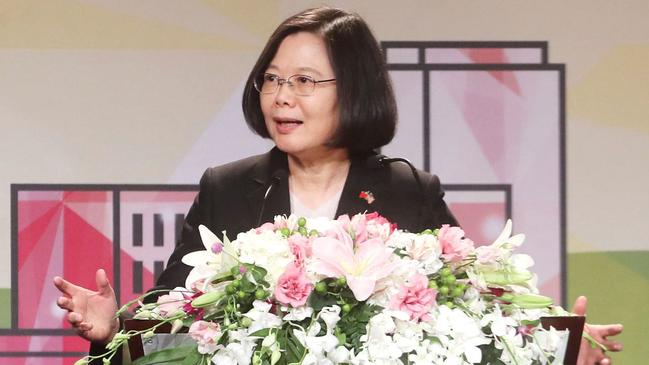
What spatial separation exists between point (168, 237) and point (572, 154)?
1226 millimetres

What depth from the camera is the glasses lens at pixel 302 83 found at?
6.23 feet

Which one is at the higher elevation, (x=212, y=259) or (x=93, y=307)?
(x=212, y=259)

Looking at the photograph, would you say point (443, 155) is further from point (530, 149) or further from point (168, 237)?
point (168, 237)

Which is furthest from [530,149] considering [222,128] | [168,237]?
[168,237]

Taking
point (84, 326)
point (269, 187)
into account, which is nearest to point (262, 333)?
point (84, 326)

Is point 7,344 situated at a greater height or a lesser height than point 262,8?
lesser

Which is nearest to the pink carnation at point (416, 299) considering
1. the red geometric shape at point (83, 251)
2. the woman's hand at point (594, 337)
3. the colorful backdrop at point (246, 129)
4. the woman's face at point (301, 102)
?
the woman's hand at point (594, 337)

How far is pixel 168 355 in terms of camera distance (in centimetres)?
126

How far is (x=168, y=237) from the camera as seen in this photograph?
10.3 ft

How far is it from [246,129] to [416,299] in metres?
1.96

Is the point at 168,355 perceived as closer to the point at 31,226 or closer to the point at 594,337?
the point at 594,337

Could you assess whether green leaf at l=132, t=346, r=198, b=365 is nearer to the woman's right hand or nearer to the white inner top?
the woman's right hand

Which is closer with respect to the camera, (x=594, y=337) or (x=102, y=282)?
(x=594, y=337)

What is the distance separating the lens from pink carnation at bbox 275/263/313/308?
1.21m
